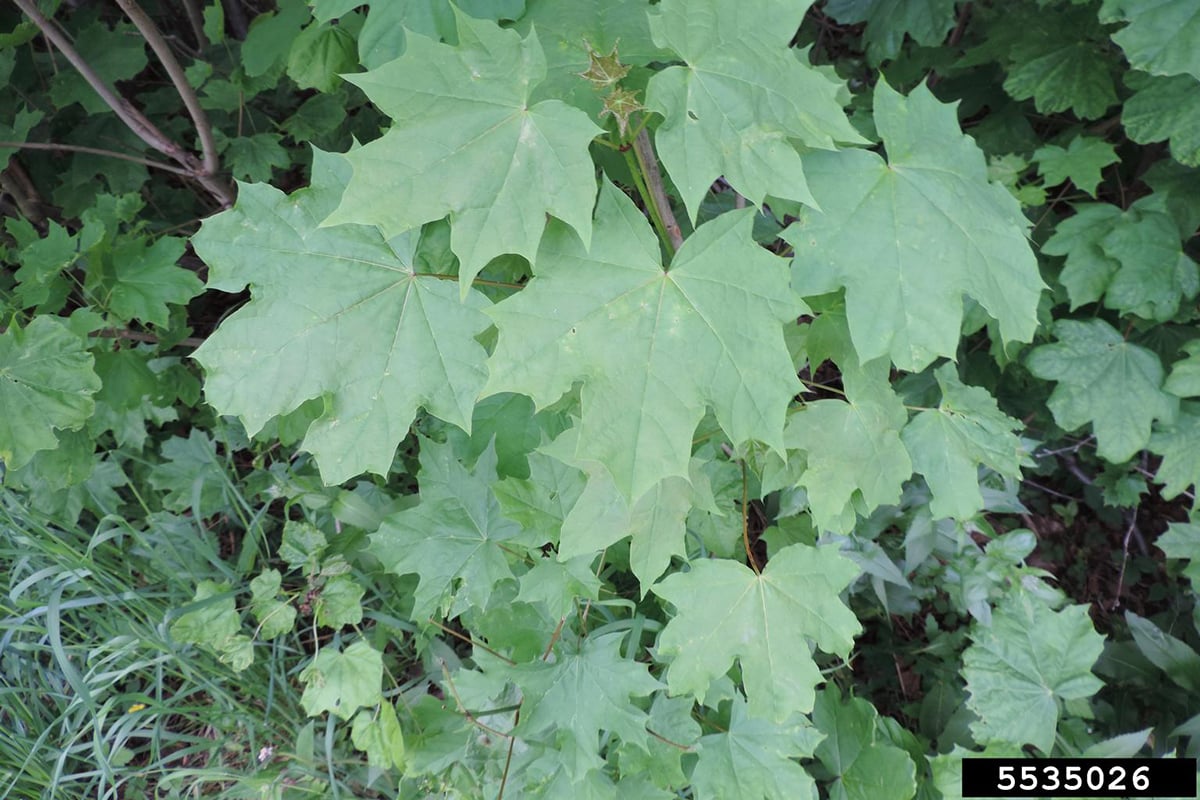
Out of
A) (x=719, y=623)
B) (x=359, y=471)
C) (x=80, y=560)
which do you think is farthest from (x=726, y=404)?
(x=80, y=560)

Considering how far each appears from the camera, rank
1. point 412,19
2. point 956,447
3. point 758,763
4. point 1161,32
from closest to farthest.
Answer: point 412,19 < point 956,447 < point 758,763 < point 1161,32

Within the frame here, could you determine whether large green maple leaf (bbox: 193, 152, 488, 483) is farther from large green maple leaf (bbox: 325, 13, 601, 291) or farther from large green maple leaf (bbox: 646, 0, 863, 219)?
large green maple leaf (bbox: 646, 0, 863, 219)

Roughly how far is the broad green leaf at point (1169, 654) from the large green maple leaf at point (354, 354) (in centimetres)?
217

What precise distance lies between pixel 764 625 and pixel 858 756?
80 cm

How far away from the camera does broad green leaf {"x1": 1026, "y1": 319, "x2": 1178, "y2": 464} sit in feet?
7.21

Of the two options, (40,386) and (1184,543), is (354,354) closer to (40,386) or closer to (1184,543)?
(40,386)

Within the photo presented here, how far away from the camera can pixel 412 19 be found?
1304mm

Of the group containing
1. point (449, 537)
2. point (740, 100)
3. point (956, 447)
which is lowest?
point (449, 537)

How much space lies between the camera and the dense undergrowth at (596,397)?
1081 mm

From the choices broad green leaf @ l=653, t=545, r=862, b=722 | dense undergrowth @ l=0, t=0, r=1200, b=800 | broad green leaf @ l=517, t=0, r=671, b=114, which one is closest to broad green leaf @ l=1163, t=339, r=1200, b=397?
dense undergrowth @ l=0, t=0, r=1200, b=800

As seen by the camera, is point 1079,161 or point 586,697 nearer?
point 586,697

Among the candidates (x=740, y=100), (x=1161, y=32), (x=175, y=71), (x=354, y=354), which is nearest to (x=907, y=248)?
(x=740, y=100)

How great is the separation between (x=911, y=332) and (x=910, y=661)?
1.75m

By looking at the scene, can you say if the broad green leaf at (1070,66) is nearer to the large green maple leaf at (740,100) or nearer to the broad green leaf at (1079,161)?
the broad green leaf at (1079,161)
